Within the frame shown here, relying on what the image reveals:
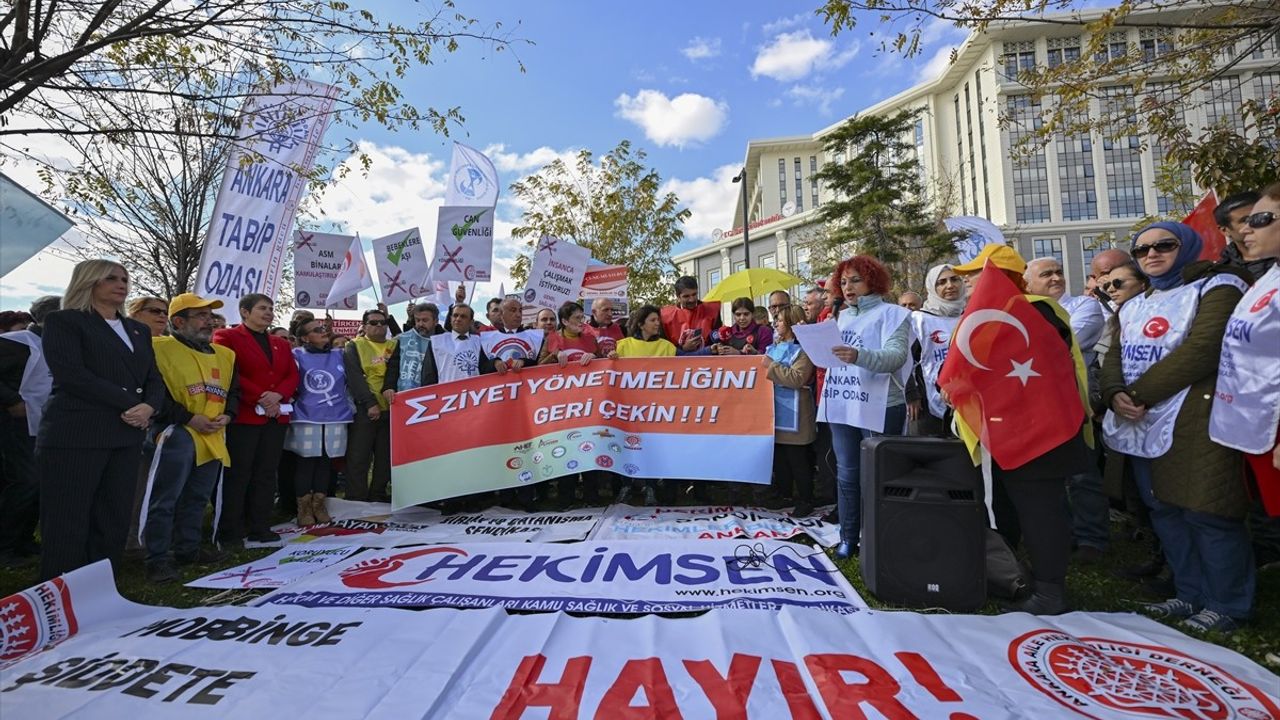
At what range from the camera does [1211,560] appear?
282 cm

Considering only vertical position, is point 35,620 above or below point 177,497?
below

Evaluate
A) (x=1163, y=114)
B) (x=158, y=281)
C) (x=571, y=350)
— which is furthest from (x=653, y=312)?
(x=158, y=281)

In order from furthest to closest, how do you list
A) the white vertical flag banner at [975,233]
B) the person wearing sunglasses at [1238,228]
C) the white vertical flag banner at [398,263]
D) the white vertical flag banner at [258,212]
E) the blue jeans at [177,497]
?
the white vertical flag banner at [398,263] → the white vertical flag banner at [258,212] → the white vertical flag banner at [975,233] → the blue jeans at [177,497] → the person wearing sunglasses at [1238,228]

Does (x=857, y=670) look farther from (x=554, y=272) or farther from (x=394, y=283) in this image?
(x=394, y=283)

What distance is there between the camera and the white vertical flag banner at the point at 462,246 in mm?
8406

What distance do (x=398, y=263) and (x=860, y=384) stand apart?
7.39 meters

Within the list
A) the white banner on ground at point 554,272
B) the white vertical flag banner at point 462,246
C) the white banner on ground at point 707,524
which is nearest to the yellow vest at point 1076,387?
the white banner on ground at point 707,524

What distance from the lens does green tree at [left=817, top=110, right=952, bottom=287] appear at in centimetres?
2489

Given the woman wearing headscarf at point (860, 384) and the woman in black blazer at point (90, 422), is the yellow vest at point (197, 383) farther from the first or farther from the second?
the woman wearing headscarf at point (860, 384)

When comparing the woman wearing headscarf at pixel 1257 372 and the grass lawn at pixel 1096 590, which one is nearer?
the woman wearing headscarf at pixel 1257 372

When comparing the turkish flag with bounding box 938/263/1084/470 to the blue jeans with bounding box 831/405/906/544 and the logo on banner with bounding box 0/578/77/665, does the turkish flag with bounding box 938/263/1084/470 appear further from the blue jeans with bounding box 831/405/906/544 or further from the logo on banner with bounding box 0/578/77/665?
the logo on banner with bounding box 0/578/77/665

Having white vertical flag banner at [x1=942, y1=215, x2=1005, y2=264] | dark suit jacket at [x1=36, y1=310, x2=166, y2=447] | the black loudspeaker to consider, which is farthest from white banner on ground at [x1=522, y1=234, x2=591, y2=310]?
the black loudspeaker

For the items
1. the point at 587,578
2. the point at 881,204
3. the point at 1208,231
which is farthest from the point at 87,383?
the point at 881,204

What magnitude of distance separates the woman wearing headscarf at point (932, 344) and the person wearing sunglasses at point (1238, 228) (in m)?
1.34
